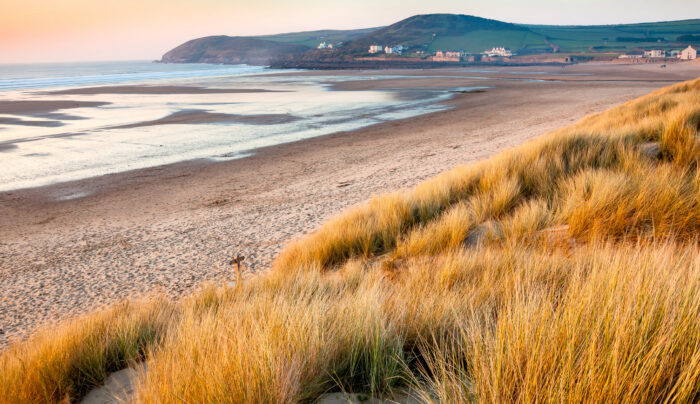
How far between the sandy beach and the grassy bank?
1333mm

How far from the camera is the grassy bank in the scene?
1.38 meters

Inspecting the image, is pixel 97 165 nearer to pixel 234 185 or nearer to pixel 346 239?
pixel 234 185

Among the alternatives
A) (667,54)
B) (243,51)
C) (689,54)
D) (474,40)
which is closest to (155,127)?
(689,54)

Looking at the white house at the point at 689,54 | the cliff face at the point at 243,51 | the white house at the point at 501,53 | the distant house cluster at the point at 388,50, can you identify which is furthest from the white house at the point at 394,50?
the white house at the point at 689,54

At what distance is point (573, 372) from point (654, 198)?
3261 millimetres

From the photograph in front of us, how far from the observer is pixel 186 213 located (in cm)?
827

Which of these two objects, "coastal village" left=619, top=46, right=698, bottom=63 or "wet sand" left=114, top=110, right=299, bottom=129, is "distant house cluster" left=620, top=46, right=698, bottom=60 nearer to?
"coastal village" left=619, top=46, right=698, bottom=63

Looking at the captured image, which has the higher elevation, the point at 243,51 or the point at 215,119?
the point at 243,51

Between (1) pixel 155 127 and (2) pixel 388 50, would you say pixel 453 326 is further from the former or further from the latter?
(2) pixel 388 50

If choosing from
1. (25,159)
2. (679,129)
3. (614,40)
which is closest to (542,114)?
(679,129)

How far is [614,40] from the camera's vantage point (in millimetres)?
143875

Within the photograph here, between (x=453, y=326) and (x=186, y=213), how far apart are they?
286 inches

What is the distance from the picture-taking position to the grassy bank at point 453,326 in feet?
4.52

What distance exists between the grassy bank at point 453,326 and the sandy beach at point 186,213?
133 centimetres
